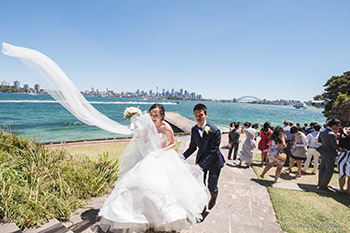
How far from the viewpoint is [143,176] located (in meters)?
2.70

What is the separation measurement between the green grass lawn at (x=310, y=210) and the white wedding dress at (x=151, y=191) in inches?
81.5

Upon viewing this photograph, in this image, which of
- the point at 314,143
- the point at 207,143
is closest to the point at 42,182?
the point at 207,143

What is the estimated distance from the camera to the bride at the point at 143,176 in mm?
2561

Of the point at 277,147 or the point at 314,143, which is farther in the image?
the point at 314,143

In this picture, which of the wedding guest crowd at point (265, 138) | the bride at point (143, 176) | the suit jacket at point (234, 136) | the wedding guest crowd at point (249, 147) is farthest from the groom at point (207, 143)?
the wedding guest crowd at point (265, 138)

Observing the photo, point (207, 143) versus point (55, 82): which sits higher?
point (55, 82)

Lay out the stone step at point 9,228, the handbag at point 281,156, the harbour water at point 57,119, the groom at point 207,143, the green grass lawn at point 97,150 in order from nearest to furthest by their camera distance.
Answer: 1. the stone step at point 9,228
2. the groom at point 207,143
3. the handbag at point 281,156
4. the green grass lawn at point 97,150
5. the harbour water at point 57,119

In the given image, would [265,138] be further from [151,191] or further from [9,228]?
[9,228]

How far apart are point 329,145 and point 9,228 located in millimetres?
7459

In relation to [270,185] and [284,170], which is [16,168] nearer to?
[270,185]

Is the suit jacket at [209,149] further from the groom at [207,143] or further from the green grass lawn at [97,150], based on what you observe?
the green grass lawn at [97,150]

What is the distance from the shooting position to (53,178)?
392cm

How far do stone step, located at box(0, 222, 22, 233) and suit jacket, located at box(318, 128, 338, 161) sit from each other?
7220mm

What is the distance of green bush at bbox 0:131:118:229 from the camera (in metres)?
2.89
